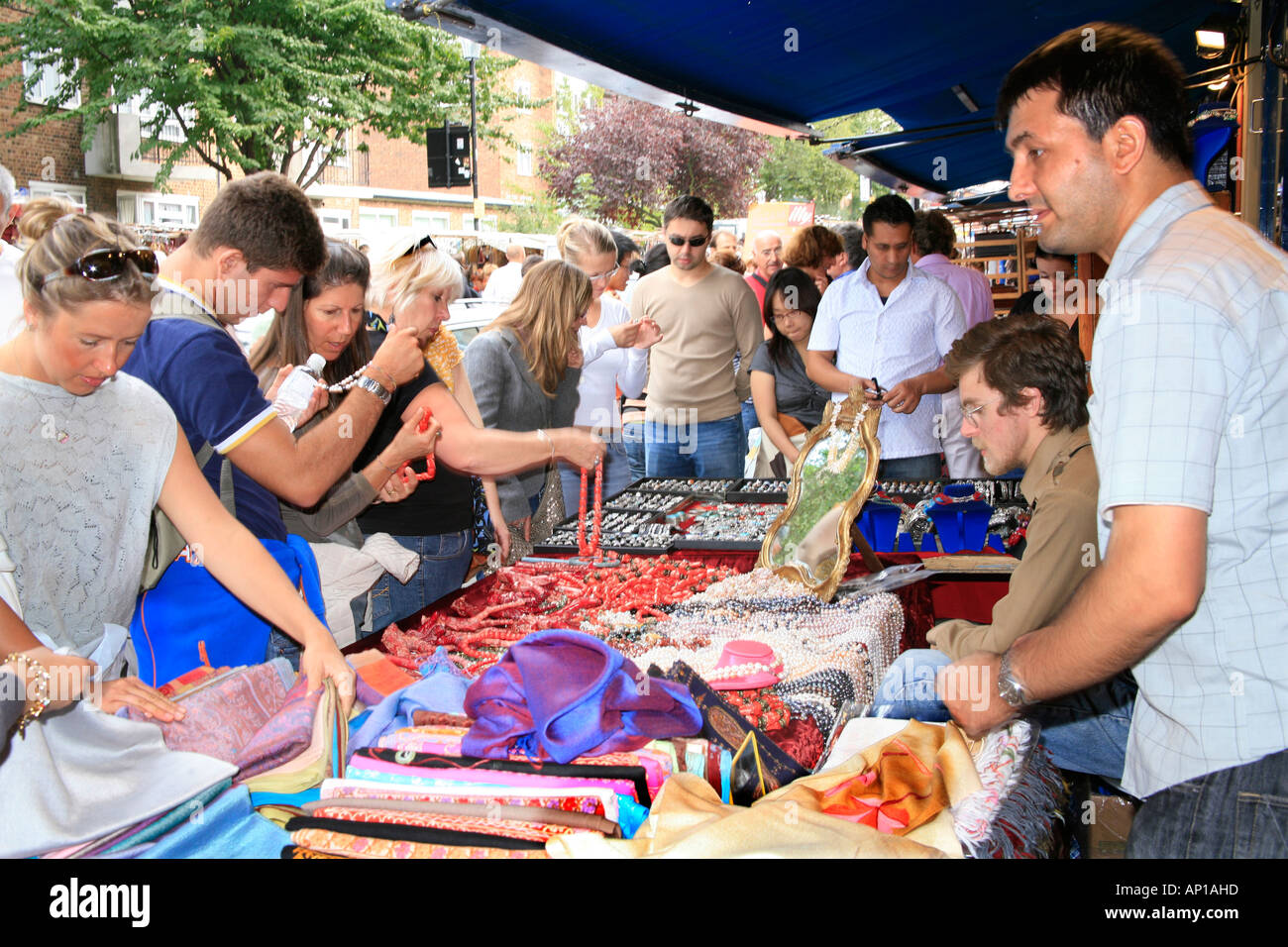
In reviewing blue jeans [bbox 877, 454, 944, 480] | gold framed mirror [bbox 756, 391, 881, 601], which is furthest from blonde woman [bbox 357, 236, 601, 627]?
blue jeans [bbox 877, 454, 944, 480]

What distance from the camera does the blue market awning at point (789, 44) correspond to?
14.6ft

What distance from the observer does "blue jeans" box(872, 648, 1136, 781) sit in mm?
2316

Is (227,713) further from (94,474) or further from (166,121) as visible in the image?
(166,121)

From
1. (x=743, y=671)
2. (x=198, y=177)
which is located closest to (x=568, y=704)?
(x=743, y=671)

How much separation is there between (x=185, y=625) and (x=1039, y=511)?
1.96m

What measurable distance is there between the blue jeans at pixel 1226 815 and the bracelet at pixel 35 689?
5.34ft

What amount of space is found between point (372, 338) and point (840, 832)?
2.37 metres

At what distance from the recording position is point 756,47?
17.8ft

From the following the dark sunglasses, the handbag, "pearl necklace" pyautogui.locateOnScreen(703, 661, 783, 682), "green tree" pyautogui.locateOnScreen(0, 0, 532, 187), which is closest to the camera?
the handbag

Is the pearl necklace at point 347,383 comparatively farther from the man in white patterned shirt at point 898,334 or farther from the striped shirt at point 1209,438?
the man in white patterned shirt at point 898,334

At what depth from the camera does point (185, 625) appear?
2121 mm

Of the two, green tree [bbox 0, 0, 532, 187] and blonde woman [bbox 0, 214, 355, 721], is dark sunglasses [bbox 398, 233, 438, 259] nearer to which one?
blonde woman [bbox 0, 214, 355, 721]

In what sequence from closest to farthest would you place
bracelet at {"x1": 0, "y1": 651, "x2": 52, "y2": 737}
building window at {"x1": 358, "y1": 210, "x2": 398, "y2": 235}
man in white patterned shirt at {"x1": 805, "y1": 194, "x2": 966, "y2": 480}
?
bracelet at {"x1": 0, "y1": 651, "x2": 52, "y2": 737}, man in white patterned shirt at {"x1": 805, "y1": 194, "x2": 966, "y2": 480}, building window at {"x1": 358, "y1": 210, "x2": 398, "y2": 235}

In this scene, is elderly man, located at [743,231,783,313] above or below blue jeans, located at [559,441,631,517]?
above
